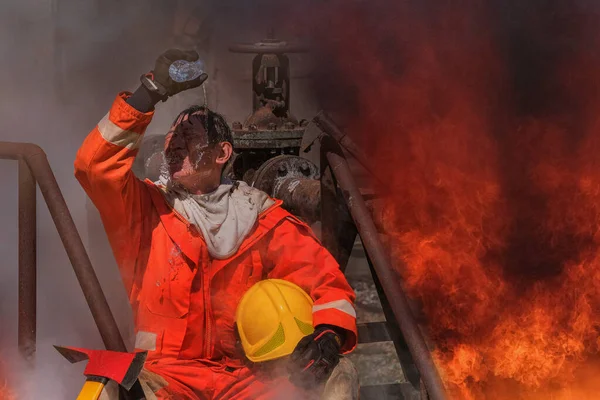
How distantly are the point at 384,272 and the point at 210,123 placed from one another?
1128mm

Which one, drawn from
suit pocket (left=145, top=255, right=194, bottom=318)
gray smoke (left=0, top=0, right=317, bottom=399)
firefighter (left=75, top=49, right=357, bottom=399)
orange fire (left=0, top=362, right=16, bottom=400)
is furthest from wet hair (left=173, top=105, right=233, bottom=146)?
orange fire (left=0, top=362, right=16, bottom=400)

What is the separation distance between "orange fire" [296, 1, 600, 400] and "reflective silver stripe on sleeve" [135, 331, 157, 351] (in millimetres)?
1765

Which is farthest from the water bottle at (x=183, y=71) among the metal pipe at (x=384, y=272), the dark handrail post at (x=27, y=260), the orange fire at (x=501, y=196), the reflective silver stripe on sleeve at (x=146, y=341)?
the orange fire at (x=501, y=196)

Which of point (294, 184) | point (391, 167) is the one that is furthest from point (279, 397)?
point (391, 167)

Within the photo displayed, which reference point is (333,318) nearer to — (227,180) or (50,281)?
(227,180)

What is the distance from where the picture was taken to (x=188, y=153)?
11.5 feet

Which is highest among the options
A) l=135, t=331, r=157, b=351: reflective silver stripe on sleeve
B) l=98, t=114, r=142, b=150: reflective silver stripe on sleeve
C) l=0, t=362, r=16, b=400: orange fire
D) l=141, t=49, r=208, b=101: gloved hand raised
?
l=141, t=49, r=208, b=101: gloved hand raised

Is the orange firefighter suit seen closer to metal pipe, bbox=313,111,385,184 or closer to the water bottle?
the water bottle

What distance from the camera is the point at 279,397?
3.33 metres

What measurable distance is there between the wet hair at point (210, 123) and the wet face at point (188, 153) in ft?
0.05

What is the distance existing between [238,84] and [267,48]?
2859 mm

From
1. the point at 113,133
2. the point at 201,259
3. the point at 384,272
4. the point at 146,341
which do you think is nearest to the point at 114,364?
the point at 146,341

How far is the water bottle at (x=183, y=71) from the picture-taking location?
319cm

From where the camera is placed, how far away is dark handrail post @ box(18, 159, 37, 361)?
349cm
